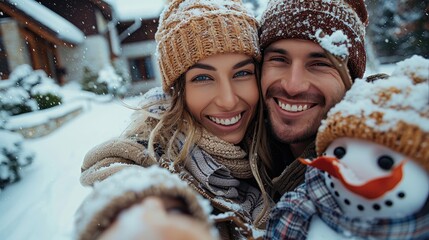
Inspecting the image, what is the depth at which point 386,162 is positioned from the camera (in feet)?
2.89

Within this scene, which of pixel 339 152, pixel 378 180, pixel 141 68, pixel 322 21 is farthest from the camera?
pixel 141 68

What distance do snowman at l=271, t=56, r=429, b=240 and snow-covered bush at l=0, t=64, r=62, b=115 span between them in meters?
7.27

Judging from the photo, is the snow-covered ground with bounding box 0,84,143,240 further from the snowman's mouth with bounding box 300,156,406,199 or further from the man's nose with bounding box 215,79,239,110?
the snowman's mouth with bounding box 300,156,406,199

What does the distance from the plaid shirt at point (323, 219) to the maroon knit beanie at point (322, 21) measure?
84cm

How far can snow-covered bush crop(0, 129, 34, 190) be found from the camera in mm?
4847

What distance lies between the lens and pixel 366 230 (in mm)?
914

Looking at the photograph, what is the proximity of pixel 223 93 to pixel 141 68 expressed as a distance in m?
18.6

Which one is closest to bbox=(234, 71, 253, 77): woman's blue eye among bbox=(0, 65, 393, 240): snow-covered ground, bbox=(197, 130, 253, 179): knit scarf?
bbox=(197, 130, 253, 179): knit scarf

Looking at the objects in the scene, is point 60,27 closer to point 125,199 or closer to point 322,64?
point 322,64

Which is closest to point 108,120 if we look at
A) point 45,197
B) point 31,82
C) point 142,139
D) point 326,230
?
point 31,82

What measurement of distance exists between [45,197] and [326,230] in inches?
181

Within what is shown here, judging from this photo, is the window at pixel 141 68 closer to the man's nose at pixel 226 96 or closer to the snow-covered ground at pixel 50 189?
the snow-covered ground at pixel 50 189

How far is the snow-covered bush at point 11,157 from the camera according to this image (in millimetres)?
4847

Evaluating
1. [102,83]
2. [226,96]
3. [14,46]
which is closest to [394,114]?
[226,96]
